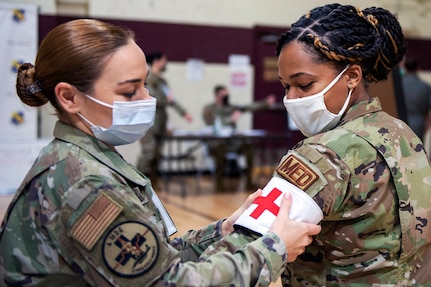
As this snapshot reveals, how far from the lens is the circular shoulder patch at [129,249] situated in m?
1.01

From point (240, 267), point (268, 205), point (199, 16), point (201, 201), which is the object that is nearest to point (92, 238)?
point (240, 267)

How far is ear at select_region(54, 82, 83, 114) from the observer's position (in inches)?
45.5

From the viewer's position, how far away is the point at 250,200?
1308 mm

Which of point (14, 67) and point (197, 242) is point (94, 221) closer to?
point (197, 242)

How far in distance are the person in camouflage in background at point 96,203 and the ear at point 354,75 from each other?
37cm

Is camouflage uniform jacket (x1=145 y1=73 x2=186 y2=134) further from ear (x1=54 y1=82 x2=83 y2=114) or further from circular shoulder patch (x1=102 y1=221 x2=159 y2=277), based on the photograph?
circular shoulder patch (x1=102 y1=221 x2=159 y2=277)

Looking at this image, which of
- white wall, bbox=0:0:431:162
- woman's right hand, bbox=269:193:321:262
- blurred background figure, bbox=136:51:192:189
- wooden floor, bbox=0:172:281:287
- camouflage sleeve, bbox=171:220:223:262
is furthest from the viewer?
white wall, bbox=0:0:431:162

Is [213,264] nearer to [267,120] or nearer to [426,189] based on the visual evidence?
[426,189]

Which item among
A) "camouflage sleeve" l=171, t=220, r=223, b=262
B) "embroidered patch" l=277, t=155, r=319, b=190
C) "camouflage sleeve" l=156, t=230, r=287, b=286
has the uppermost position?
"embroidered patch" l=277, t=155, r=319, b=190

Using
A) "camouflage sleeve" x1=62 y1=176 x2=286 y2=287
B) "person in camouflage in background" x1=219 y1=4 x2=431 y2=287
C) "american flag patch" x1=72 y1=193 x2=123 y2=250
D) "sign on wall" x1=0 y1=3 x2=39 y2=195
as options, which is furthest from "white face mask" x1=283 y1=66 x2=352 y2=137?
"sign on wall" x1=0 y1=3 x2=39 y2=195

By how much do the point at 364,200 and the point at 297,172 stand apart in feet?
0.56

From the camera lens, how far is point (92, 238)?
1006 mm

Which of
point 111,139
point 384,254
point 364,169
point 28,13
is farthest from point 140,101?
point 28,13

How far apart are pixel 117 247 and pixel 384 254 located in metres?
0.62
